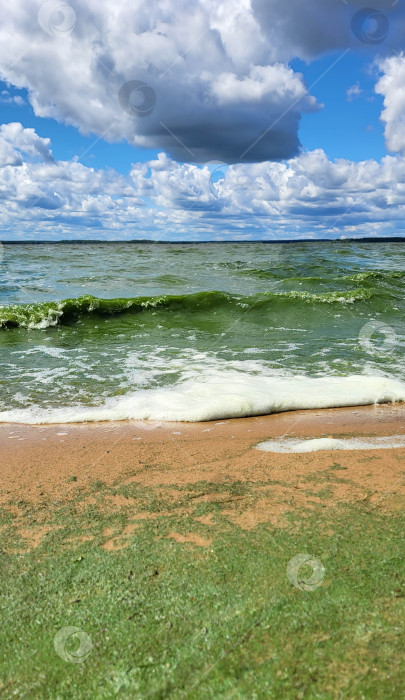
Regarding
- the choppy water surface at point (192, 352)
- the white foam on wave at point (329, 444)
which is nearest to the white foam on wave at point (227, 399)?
the choppy water surface at point (192, 352)

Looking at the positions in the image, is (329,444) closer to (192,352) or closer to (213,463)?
(213,463)

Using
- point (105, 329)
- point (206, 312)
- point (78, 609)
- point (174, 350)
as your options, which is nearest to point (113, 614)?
point (78, 609)

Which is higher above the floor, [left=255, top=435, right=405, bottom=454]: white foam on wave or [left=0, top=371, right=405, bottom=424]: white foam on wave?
[left=255, top=435, right=405, bottom=454]: white foam on wave

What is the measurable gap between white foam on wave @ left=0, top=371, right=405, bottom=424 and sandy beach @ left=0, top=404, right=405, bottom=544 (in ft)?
0.78

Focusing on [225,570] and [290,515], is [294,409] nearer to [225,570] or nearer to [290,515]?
[290,515]

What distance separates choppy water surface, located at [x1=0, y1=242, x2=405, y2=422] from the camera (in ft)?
20.7

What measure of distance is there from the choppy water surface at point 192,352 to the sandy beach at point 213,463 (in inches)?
21.5

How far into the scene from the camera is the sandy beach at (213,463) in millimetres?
3307

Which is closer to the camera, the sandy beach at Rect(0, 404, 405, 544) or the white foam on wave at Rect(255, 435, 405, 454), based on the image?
the sandy beach at Rect(0, 404, 405, 544)

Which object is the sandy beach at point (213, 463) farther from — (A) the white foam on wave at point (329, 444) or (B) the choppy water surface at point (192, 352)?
(B) the choppy water surface at point (192, 352)

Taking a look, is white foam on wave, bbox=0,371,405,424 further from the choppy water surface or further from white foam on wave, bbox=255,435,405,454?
white foam on wave, bbox=255,435,405,454

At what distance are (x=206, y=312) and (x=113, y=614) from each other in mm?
12457

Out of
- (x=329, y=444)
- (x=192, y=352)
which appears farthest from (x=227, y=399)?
(x=192, y=352)

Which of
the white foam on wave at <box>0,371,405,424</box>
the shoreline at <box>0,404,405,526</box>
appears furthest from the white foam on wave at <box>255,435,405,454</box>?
the white foam on wave at <box>0,371,405,424</box>
